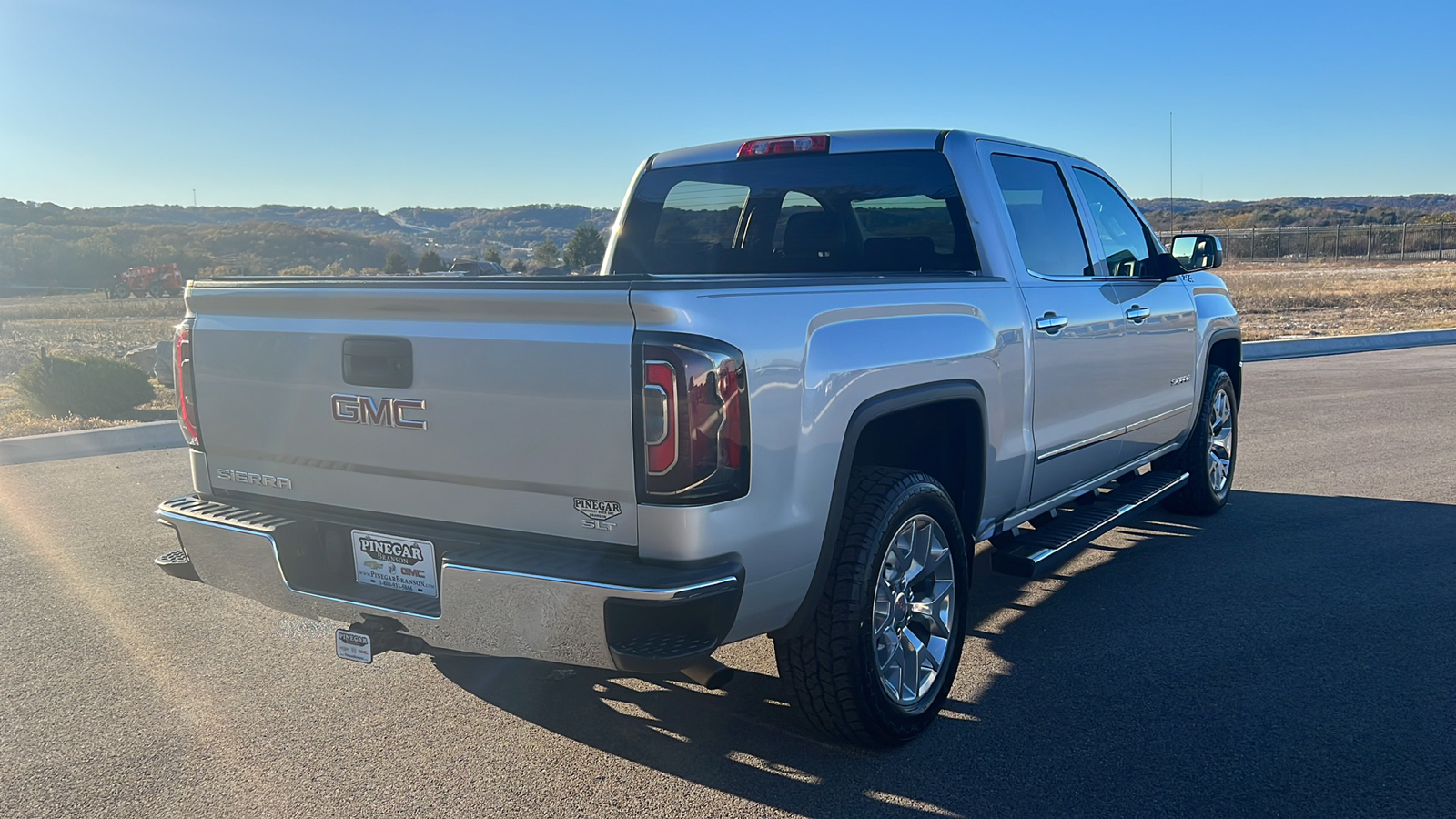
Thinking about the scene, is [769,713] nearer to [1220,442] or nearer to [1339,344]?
[1220,442]

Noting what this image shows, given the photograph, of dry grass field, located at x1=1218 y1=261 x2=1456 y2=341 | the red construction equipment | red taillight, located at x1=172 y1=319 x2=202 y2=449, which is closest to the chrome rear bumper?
red taillight, located at x1=172 y1=319 x2=202 y2=449

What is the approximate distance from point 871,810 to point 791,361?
129 centimetres

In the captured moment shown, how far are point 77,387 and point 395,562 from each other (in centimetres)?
997

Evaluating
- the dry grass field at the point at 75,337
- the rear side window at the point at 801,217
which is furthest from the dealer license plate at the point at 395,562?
the dry grass field at the point at 75,337

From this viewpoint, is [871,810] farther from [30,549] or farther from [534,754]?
[30,549]

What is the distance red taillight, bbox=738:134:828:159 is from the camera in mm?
5036

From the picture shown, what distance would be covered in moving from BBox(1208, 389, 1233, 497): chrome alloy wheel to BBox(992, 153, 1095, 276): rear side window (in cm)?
201

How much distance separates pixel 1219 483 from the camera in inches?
268

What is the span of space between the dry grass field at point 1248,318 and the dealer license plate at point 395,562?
27.2ft

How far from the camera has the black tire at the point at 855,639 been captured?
3381 millimetres

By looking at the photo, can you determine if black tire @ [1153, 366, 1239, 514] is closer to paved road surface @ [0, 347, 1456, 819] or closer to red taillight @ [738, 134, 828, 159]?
paved road surface @ [0, 347, 1456, 819]

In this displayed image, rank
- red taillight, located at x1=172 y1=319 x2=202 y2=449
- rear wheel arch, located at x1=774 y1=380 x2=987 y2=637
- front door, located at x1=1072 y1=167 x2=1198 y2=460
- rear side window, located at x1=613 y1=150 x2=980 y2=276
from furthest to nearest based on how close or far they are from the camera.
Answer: front door, located at x1=1072 y1=167 x2=1198 y2=460, rear side window, located at x1=613 y1=150 x2=980 y2=276, red taillight, located at x1=172 y1=319 x2=202 y2=449, rear wheel arch, located at x1=774 y1=380 x2=987 y2=637

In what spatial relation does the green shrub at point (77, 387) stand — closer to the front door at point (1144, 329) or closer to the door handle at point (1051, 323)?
the front door at point (1144, 329)

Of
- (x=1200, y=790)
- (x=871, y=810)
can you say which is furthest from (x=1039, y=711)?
(x=871, y=810)
